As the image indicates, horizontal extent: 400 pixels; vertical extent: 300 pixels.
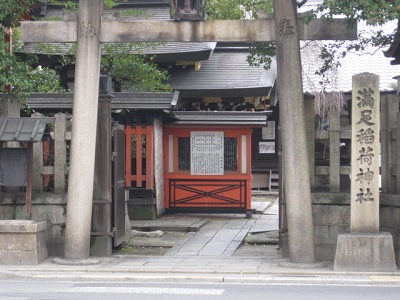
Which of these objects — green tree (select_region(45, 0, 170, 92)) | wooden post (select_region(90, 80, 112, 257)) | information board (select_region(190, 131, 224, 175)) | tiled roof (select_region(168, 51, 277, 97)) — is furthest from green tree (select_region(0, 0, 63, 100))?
tiled roof (select_region(168, 51, 277, 97))

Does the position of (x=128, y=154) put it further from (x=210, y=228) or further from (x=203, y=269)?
(x=203, y=269)

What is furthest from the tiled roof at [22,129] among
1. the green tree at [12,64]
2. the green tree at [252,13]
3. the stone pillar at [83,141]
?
the green tree at [252,13]

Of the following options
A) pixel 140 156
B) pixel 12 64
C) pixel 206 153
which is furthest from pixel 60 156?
pixel 206 153

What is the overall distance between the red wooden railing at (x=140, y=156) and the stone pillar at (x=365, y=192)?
919 cm

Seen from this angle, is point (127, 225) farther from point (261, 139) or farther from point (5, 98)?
point (261, 139)

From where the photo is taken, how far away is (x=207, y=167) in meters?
23.0

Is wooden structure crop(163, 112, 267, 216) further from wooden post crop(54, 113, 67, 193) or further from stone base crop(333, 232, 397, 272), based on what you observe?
stone base crop(333, 232, 397, 272)

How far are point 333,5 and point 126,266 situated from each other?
19.5 feet

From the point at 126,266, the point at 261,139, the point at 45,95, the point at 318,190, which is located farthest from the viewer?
the point at 261,139

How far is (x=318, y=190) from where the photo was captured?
48.7 feet

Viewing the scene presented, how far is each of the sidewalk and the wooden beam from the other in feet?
14.0

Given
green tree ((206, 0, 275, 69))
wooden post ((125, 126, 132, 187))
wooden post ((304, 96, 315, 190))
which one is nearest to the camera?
wooden post ((304, 96, 315, 190))

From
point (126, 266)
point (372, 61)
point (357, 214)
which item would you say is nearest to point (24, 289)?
point (126, 266)

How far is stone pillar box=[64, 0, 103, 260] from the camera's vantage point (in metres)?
14.1
